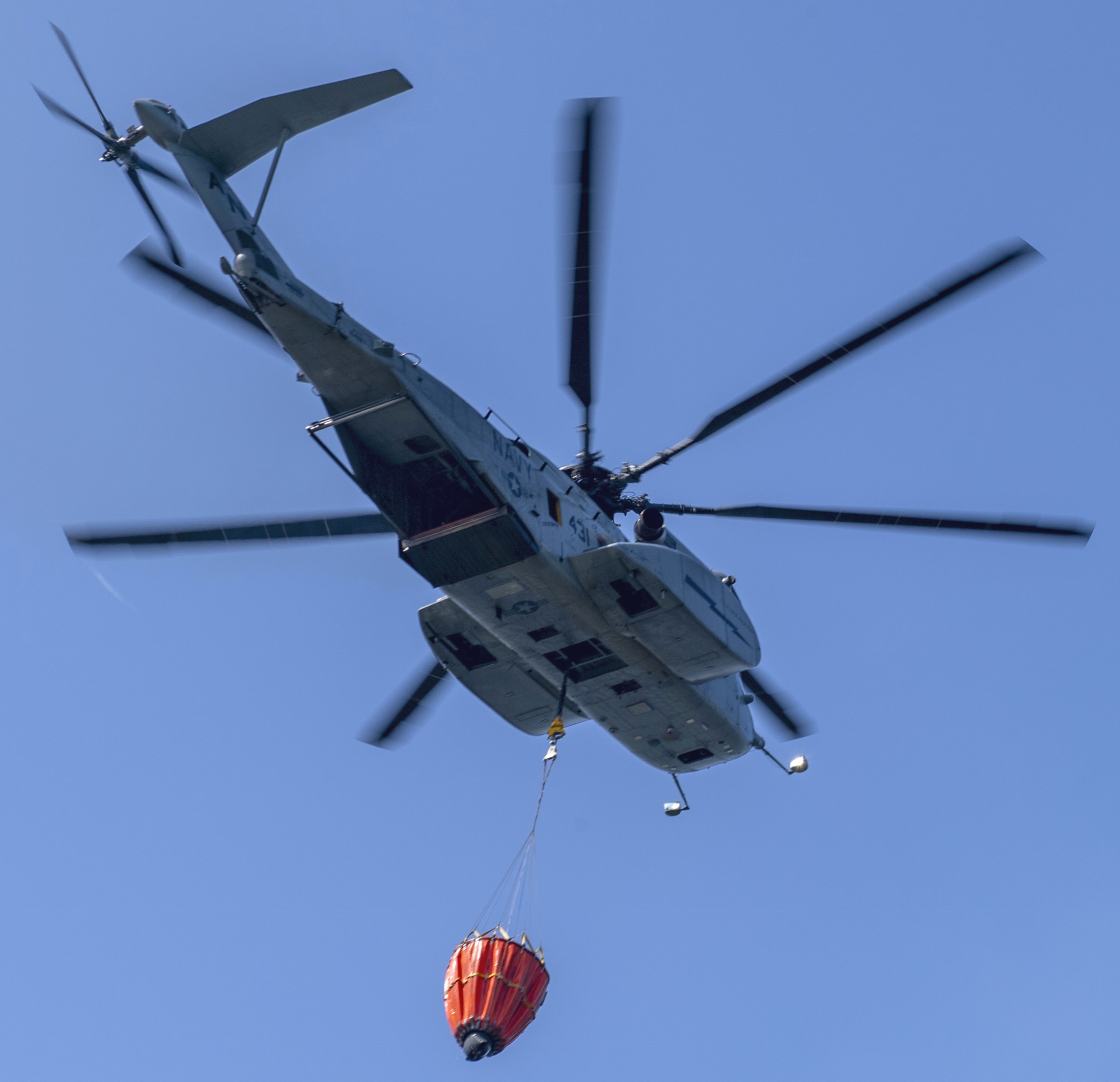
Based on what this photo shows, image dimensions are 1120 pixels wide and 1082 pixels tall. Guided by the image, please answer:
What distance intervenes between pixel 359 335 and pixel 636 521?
6039 mm

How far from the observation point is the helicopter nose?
2089cm

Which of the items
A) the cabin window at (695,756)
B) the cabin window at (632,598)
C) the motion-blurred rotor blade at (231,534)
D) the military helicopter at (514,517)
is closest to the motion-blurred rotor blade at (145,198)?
the military helicopter at (514,517)

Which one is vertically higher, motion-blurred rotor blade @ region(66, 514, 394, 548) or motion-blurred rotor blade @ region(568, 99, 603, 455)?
motion-blurred rotor blade @ region(568, 99, 603, 455)

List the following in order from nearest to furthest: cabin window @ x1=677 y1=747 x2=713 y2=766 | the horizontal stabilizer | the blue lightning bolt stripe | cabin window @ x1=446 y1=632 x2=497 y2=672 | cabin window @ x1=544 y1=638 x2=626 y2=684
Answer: the horizontal stabilizer < the blue lightning bolt stripe < cabin window @ x1=544 y1=638 x2=626 y2=684 < cabin window @ x1=446 y1=632 x2=497 y2=672 < cabin window @ x1=677 y1=747 x2=713 y2=766

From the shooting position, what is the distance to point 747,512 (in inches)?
994

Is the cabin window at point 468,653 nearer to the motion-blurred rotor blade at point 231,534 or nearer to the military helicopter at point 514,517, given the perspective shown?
the military helicopter at point 514,517

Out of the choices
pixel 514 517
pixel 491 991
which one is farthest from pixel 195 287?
pixel 491 991

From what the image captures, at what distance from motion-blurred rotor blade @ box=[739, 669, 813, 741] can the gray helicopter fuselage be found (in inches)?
41.3

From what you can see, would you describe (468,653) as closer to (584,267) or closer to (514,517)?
(514,517)

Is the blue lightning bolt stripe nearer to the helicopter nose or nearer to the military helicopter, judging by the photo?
the military helicopter

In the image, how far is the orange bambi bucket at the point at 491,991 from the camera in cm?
2283

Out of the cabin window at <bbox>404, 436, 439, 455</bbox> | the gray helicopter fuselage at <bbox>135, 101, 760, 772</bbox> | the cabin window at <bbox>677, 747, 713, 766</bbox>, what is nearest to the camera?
the gray helicopter fuselage at <bbox>135, 101, 760, 772</bbox>

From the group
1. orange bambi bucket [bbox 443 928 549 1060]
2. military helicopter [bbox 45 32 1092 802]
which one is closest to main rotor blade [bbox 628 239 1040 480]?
military helicopter [bbox 45 32 1092 802]

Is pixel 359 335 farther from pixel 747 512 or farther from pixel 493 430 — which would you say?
pixel 747 512
